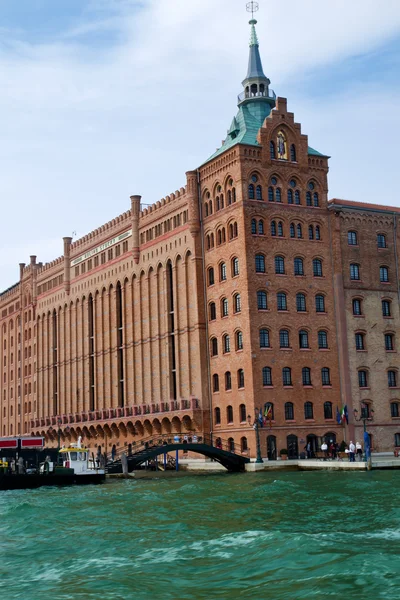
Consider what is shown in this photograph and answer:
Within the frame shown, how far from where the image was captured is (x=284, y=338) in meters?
69.6

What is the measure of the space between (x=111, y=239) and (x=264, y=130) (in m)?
26.7

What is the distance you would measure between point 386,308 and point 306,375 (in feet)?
36.4

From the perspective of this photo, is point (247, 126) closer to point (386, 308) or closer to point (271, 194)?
point (271, 194)

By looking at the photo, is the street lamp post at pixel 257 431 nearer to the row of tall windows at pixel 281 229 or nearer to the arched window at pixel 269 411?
the arched window at pixel 269 411

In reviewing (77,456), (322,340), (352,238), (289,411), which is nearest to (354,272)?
(352,238)

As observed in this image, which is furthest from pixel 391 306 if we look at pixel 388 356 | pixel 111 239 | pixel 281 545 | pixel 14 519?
pixel 281 545

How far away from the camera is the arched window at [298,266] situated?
7144cm

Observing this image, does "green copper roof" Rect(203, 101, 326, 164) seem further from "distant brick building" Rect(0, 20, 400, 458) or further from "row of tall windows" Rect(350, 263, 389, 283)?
"row of tall windows" Rect(350, 263, 389, 283)

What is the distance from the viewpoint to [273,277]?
2756 inches

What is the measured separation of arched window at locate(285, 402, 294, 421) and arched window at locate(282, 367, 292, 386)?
171 centimetres

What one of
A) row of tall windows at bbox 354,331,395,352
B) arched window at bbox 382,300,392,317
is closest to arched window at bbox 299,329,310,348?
row of tall windows at bbox 354,331,395,352

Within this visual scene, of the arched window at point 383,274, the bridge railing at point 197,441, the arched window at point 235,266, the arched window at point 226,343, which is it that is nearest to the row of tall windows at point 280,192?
the arched window at point 235,266

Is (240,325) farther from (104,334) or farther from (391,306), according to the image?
(104,334)

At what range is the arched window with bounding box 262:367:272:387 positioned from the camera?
67.7 m
